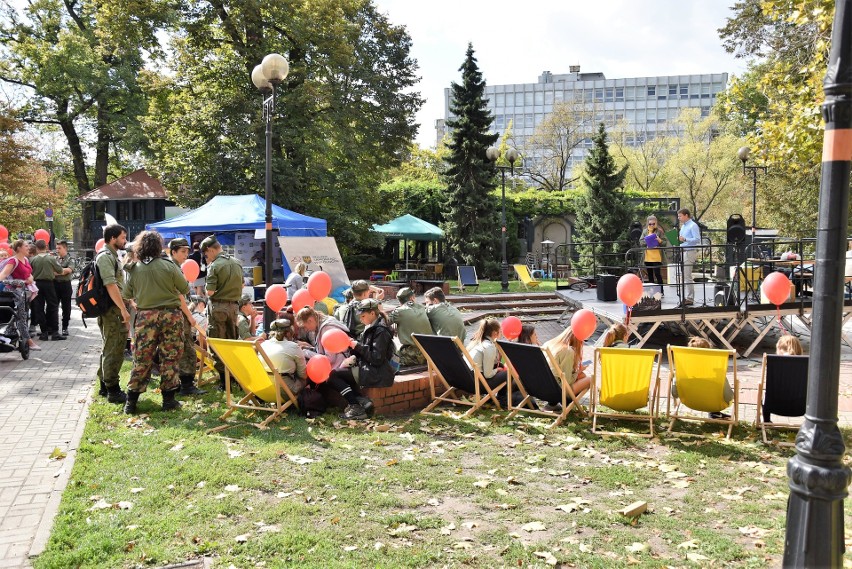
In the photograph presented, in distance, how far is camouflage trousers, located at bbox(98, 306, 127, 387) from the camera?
25.7 ft

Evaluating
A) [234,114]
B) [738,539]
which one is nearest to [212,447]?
[738,539]

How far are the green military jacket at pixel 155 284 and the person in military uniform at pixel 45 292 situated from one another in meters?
6.49

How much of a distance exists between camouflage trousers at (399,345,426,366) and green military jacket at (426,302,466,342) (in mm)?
360

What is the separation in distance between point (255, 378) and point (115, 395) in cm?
203

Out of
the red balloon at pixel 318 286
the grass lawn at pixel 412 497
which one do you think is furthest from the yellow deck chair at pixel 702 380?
the red balloon at pixel 318 286

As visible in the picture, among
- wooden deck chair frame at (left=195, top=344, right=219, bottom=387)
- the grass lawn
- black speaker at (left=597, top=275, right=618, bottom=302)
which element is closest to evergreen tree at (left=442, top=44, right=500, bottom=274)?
black speaker at (left=597, top=275, right=618, bottom=302)

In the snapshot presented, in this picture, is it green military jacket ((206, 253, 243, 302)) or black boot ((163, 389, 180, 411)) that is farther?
green military jacket ((206, 253, 243, 302))

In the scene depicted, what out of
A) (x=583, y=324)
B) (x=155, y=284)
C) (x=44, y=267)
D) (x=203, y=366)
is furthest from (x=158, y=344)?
(x=44, y=267)

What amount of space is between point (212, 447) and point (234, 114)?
1993 centimetres

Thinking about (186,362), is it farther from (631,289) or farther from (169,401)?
(631,289)

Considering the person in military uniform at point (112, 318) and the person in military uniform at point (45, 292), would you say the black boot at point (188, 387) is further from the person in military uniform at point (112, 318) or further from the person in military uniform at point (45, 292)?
the person in military uniform at point (45, 292)

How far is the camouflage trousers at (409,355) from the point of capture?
328 inches

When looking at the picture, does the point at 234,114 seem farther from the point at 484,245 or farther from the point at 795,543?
the point at 795,543

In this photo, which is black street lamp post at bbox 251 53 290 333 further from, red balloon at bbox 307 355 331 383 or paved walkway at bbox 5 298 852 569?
red balloon at bbox 307 355 331 383
